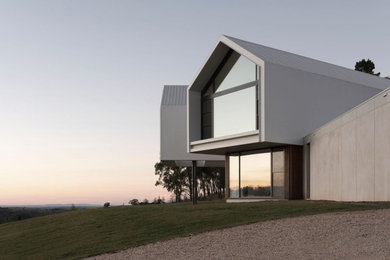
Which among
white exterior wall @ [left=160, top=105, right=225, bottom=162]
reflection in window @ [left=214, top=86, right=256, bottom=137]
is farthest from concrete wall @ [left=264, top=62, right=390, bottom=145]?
white exterior wall @ [left=160, top=105, right=225, bottom=162]

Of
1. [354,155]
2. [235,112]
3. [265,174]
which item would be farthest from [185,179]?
[354,155]

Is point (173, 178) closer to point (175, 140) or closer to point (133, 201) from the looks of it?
point (133, 201)

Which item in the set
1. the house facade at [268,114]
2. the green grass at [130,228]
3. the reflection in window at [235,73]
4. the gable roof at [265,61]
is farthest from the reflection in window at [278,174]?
the green grass at [130,228]

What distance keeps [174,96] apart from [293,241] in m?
24.2

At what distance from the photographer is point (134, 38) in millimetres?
27328

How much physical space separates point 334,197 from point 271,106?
5.28 metres

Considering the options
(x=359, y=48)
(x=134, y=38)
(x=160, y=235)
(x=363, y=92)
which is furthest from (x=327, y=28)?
(x=359, y=48)

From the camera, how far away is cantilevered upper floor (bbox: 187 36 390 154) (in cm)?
2442

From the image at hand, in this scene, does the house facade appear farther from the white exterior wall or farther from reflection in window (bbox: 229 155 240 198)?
the white exterior wall

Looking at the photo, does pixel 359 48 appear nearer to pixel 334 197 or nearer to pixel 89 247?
pixel 334 197

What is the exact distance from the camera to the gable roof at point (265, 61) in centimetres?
2530

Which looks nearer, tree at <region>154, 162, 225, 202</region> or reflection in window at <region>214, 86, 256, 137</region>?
reflection in window at <region>214, 86, 256, 137</region>

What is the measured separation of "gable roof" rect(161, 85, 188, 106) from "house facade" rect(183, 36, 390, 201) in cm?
472

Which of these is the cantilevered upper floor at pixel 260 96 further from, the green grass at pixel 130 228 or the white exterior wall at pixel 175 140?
the green grass at pixel 130 228
